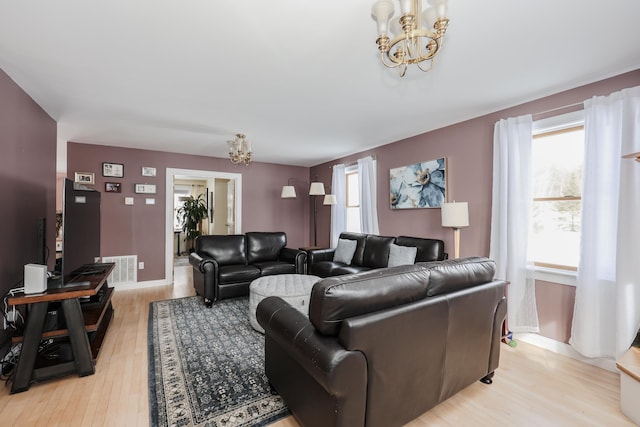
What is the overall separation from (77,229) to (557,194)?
4.43 meters

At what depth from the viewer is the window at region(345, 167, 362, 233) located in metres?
5.34

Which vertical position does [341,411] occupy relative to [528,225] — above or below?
below

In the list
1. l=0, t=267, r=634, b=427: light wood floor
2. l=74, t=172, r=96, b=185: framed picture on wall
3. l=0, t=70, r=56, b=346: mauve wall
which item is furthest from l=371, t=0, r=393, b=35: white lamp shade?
l=74, t=172, r=96, b=185: framed picture on wall

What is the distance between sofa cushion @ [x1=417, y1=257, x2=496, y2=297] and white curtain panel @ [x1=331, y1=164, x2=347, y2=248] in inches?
141

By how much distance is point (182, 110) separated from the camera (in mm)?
3072

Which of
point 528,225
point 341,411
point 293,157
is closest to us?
point 341,411

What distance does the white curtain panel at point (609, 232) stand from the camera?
6.89 ft

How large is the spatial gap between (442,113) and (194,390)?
350 centimetres

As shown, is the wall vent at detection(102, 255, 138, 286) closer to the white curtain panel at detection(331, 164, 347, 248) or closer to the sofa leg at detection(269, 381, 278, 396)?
the white curtain panel at detection(331, 164, 347, 248)

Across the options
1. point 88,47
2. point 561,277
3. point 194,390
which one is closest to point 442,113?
point 561,277

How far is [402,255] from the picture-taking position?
3.61m

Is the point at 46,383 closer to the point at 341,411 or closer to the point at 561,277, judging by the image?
the point at 341,411

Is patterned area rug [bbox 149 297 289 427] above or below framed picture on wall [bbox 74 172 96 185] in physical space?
below

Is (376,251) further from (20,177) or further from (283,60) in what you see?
(20,177)
